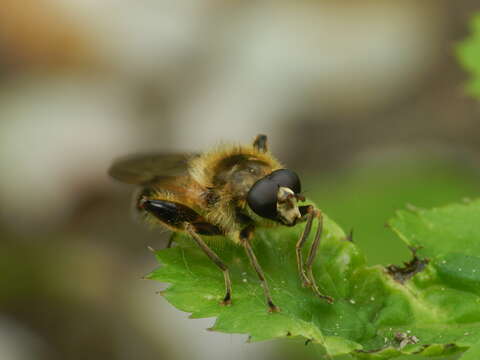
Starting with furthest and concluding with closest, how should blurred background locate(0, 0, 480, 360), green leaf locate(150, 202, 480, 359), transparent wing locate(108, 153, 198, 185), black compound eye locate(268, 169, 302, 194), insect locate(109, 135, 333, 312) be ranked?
blurred background locate(0, 0, 480, 360) → transparent wing locate(108, 153, 198, 185) → black compound eye locate(268, 169, 302, 194) → insect locate(109, 135, 333, 312) → green leaf locate(150, 202, 480, 359)

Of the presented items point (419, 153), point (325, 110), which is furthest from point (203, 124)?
point (419, 153)

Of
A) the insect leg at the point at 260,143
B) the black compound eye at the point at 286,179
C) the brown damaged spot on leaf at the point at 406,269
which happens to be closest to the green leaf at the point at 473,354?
the brown damaged spot on leaf at the point at 406,269

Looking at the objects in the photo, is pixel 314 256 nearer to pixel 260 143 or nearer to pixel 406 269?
pixel 406 269

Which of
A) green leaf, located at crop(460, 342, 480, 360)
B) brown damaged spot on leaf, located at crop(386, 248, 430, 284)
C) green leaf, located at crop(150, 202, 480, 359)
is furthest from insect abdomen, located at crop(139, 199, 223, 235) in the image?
green leaf, located at crop(460, 342, 480, 360)

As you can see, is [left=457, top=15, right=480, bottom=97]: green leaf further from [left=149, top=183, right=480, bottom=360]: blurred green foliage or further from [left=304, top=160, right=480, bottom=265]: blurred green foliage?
[left=304, top=160, right=480, bottom=265]: blurred green foliage

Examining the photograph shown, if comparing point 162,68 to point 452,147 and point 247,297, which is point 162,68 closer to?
point 452,147

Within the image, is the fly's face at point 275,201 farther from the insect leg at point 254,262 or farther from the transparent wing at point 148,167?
the transparent wing at point 148,167

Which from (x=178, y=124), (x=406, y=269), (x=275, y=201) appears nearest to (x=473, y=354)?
(x=406, y=269)
